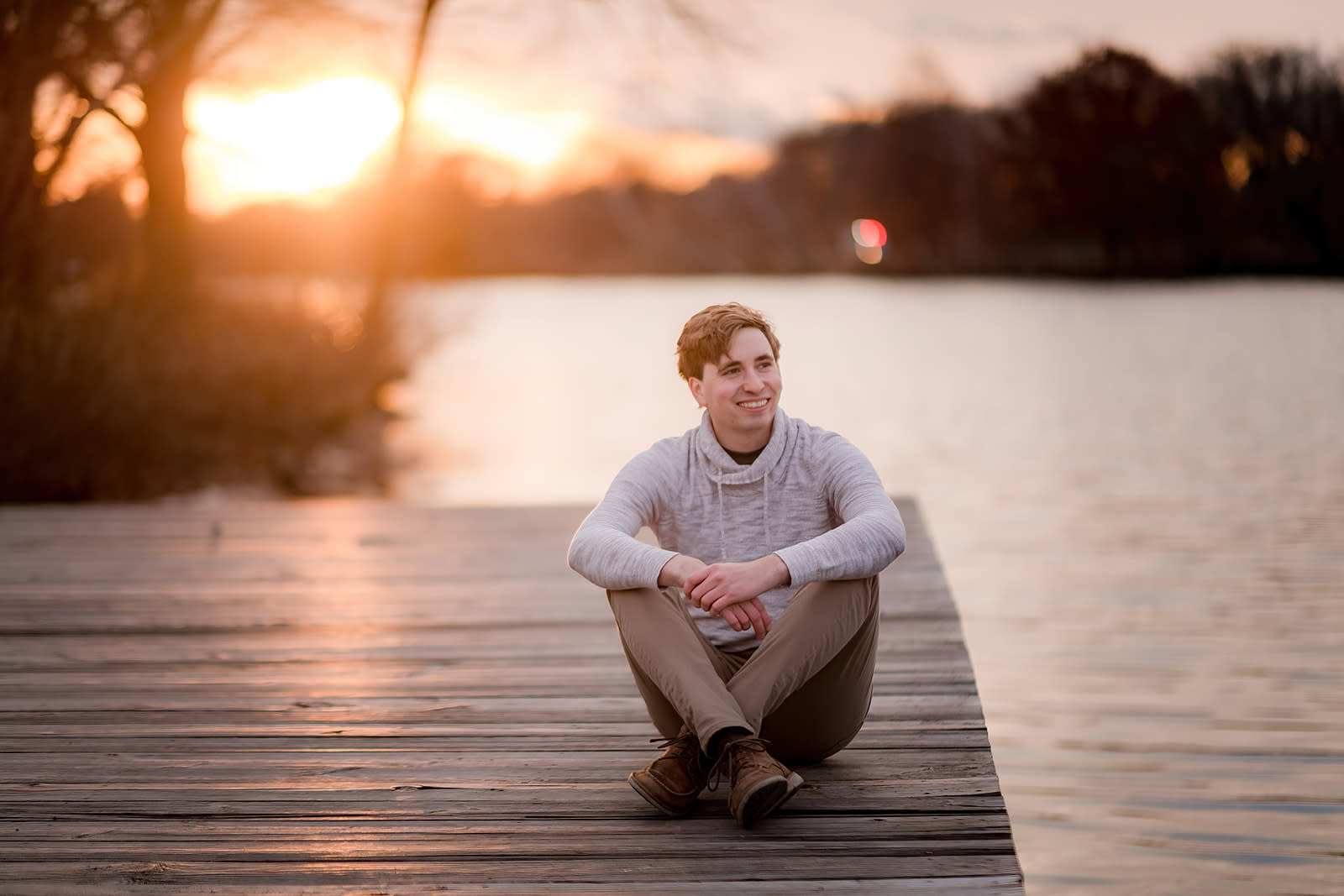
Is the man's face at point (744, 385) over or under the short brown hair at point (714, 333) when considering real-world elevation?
under

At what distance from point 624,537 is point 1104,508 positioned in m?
8.31

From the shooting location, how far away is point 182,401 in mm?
9688

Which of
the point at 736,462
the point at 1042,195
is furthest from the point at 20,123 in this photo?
the point at 1042,195

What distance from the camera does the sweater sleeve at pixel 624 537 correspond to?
2709 millimetres

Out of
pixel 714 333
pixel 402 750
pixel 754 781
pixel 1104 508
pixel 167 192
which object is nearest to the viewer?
pixel 754 781

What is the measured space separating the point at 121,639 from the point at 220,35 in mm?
8593

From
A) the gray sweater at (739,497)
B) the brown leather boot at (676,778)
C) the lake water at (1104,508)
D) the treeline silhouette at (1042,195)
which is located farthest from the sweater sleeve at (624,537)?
the treeline silhouette at (1042,195)

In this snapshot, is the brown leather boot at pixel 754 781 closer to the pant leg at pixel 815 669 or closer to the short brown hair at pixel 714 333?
the pant leg at pixel 815 669

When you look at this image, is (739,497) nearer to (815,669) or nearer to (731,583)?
(731,583)

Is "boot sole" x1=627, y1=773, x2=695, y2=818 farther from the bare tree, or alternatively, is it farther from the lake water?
the bare tree

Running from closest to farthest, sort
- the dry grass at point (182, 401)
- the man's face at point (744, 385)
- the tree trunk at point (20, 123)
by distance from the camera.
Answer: the man's face at point (744, 385) → the tree trunk at point (20, 123) → the dry grass at point (182, 401)

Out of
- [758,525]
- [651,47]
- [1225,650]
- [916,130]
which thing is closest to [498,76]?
[651,47]

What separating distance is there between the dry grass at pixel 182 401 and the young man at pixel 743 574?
6396mm

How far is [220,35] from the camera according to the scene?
11305 mm
